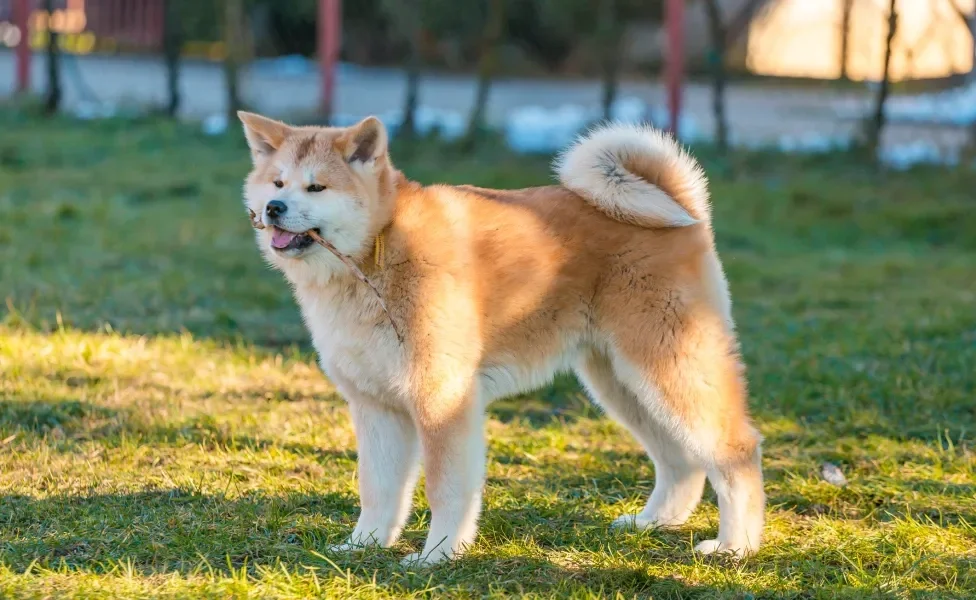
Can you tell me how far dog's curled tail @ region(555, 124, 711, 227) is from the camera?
12.4ft

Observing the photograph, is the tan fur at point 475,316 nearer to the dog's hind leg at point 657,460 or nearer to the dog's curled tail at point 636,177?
the dog's curled tail at point 636,177

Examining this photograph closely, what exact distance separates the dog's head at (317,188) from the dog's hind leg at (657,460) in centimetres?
93

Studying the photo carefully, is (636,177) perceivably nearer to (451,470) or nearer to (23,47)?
(451,470)

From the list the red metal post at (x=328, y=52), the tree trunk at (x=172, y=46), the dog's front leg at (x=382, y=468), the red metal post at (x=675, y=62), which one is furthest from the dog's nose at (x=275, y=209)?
the tree trunk at (x=172, y=46)

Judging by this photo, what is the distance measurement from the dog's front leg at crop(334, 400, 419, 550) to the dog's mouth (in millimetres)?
533

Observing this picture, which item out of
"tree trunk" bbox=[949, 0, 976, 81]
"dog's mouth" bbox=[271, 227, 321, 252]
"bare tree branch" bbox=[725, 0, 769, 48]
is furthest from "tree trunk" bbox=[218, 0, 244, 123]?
"dog's mouth" bbox=[271, 227, 321, 252]

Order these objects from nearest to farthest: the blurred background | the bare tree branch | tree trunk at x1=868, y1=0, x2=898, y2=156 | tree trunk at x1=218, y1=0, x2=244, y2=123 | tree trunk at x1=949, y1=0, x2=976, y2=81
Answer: tree trunk at x1=868, y1=0, x2=898, y2=156 < tree trunk at x1=949, y1=0, x2=976, y2=81 < the blurred background < tree trunk at x1=218, y1=0, x2=244, y2=123 < the bare tree branch

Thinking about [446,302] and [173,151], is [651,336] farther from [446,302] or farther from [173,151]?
[173,151]

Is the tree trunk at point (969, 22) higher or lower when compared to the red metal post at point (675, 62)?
higher

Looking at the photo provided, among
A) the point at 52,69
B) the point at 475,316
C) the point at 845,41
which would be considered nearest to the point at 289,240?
the point at 475,316

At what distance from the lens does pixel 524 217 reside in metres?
3.81

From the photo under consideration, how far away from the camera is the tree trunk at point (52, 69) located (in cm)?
1291

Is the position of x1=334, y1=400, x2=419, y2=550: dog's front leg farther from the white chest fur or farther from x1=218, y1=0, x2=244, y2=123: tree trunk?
x1=218, y1=0, x2=244, y2=123: tree trunk

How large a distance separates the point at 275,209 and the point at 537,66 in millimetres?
16121
